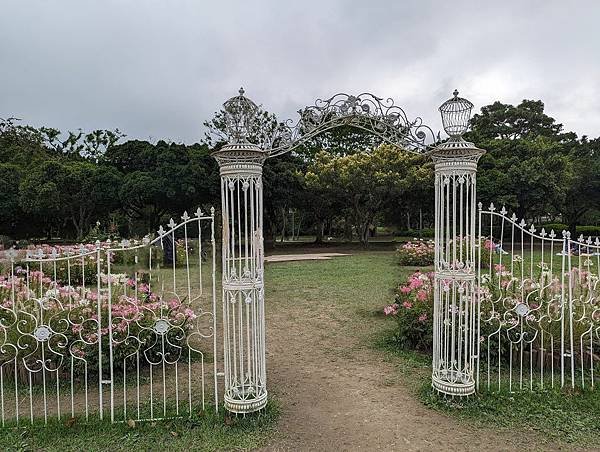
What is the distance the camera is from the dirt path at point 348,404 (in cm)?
358

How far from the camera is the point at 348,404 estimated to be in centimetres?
432

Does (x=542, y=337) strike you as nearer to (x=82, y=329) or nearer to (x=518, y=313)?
(x=518, y=313)

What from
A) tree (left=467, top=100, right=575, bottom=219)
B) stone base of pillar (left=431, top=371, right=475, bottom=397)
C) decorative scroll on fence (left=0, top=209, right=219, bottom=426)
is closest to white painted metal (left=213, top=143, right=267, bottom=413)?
decorative scroll on fence (left=0, top=209, right=219, bottom=426)

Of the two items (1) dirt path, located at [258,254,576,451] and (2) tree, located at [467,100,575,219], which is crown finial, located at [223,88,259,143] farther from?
(2) tree, located at [467,100,575,219]

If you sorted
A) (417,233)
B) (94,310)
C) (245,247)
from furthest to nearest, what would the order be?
(417,233)
(94,310)
(245,247)

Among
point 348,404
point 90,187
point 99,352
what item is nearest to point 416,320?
point 348,404

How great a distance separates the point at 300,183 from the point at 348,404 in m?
17.8

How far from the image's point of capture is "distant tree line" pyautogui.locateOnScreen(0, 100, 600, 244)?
19.7 meters

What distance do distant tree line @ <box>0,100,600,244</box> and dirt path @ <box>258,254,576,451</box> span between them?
37.5 ft

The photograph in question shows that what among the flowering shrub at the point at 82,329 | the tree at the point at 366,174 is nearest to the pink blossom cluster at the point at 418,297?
the flowering shrub at the point at 82,329

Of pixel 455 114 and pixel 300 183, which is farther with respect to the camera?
pixel 300 183

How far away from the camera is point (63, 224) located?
28594mm

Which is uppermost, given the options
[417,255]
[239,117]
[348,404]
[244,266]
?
[239,117]

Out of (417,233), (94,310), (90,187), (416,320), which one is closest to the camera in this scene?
(94,310)
